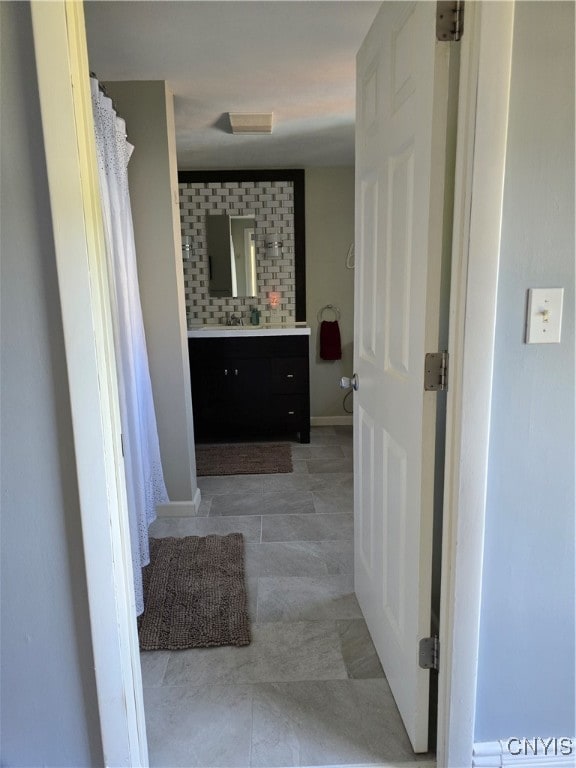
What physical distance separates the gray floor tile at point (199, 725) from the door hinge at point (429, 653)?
1.87 feet

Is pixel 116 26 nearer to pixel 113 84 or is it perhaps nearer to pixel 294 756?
pixel 113 84

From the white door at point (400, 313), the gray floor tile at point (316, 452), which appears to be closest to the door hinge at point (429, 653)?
the white door at point (400, 313)

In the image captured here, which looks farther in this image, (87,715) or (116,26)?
(116,26)

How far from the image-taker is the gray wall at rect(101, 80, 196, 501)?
2.42 metres

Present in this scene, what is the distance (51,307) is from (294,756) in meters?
1.36

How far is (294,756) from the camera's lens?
1342mm

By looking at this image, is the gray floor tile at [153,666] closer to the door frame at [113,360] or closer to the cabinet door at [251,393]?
the door frame at [113,360]

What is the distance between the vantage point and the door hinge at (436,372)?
1125mm

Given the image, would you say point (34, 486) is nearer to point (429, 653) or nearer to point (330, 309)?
point (429, 653)

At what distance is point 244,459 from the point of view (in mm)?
3701

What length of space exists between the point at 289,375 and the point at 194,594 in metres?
2.14

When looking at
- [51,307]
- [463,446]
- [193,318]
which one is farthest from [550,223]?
[193,318]

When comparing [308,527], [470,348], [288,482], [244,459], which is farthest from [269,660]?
[244,459]

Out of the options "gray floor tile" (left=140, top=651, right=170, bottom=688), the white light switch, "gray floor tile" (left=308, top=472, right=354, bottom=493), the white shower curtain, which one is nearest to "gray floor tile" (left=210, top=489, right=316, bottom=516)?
"gray floor tile" (left=308, top=472, right=354, bottom=493)
